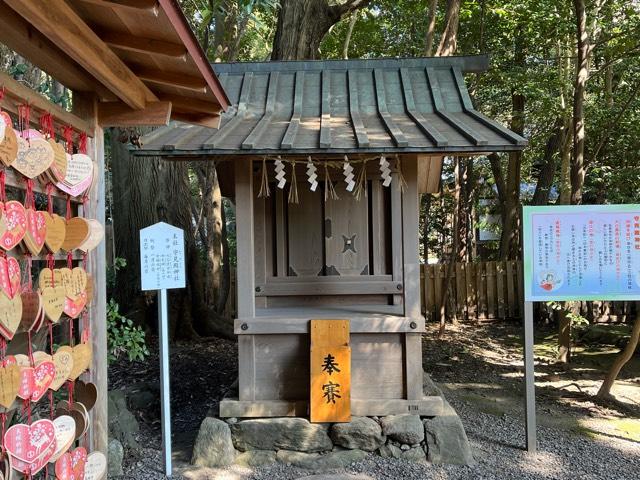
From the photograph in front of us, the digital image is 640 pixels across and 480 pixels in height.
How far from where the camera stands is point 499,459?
4.62 metres

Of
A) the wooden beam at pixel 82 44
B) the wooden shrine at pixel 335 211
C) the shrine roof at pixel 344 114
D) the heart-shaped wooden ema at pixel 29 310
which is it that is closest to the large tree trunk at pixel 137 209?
the shrine roof at pixel 344 114

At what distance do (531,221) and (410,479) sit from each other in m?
2.49

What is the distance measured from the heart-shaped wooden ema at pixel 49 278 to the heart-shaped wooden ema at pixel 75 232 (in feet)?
0.62

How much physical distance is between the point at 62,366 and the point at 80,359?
8.2 inches

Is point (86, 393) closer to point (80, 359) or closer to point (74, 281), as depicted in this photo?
point (80, 359)

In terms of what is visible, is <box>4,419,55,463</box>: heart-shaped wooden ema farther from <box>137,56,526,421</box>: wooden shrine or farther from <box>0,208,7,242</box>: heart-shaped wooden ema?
<box>137,56,526,421</box>: wooden shrine

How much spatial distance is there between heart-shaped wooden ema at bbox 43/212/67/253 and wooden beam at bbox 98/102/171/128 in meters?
0.89

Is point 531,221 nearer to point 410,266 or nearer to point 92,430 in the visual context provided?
point 410,266

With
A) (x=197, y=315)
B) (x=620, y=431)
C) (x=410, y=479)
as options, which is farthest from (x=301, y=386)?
(x=197, y=315)

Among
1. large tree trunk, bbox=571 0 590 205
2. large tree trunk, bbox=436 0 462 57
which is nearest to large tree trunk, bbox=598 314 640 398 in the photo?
large tree trunk, bbox=571 0 590 205

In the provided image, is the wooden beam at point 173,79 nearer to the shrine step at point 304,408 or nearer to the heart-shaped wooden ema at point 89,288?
the heart-shaped wooden ema at point 89,288

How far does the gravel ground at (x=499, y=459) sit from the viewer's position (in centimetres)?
432

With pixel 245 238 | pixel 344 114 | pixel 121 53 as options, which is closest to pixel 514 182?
pixel 344 114

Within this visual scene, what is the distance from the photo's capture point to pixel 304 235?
5.48m
